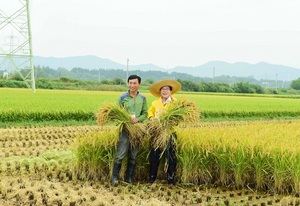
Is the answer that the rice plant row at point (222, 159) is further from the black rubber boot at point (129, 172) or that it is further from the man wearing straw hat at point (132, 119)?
the black rubber boot at point (129, 172)

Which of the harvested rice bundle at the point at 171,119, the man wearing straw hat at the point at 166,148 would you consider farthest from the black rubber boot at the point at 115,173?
the harvested rice bundle at the point at 171,119

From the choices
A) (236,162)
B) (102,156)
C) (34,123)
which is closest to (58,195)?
(102,156)

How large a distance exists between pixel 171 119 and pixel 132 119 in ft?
1.84

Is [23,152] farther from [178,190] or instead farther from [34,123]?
[34,123]

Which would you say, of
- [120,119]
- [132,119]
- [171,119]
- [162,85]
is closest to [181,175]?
[171,119]

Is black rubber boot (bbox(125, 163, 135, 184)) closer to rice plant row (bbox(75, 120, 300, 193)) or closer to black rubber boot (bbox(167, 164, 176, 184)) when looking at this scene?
rice plant row (bbox(75, 120, 300, 193))

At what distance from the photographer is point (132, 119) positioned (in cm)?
616

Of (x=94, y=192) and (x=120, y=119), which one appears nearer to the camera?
(x=94, y=192)

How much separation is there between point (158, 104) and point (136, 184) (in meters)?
1.20

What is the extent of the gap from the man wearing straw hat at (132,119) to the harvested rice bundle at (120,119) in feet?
0.23

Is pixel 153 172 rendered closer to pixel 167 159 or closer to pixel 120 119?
pixel 167 159

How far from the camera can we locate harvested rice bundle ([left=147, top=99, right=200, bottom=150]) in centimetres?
618

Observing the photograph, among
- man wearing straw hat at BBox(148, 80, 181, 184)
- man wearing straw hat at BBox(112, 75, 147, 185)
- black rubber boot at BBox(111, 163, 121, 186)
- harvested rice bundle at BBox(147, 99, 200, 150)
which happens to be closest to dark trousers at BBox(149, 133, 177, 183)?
man wearing straw hat at BBox(148, 80, 181, 184)

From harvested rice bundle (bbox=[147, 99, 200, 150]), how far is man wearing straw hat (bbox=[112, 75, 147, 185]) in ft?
0.90
